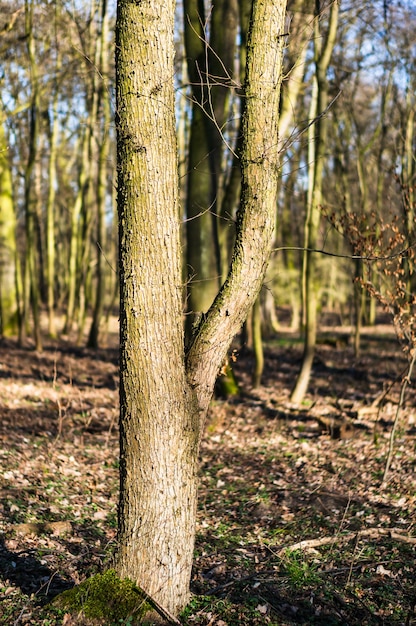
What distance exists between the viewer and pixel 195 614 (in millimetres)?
4168

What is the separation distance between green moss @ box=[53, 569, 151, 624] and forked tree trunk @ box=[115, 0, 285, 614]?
83 millimetres

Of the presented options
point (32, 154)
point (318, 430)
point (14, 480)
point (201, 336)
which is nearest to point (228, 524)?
point (14, 480)

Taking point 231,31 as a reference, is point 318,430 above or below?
below

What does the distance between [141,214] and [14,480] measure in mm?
3852

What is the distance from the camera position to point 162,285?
3941mm

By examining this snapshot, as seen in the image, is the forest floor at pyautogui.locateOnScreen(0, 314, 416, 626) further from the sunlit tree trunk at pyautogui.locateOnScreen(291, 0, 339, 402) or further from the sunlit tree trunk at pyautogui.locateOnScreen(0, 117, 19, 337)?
the sunlit tree trunk at pyautogui.locateOnScreen(0, 117, 19, 337)

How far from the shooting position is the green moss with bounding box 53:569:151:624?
3.88 m

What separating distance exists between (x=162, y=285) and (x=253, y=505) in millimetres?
3452

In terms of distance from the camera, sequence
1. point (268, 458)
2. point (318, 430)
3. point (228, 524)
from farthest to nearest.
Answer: point (318, 430), point (268, 458), point (228, 524)

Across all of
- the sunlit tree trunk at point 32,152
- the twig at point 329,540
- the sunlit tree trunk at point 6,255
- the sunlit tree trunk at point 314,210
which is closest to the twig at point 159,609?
the twig at point 329,540

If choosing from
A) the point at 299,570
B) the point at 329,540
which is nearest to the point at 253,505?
the point at 329,540

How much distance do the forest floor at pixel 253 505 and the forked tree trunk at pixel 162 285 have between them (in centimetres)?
65

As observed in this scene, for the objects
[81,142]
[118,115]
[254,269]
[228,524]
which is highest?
[81,142]

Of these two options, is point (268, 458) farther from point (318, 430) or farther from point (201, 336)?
point (201, 336)
